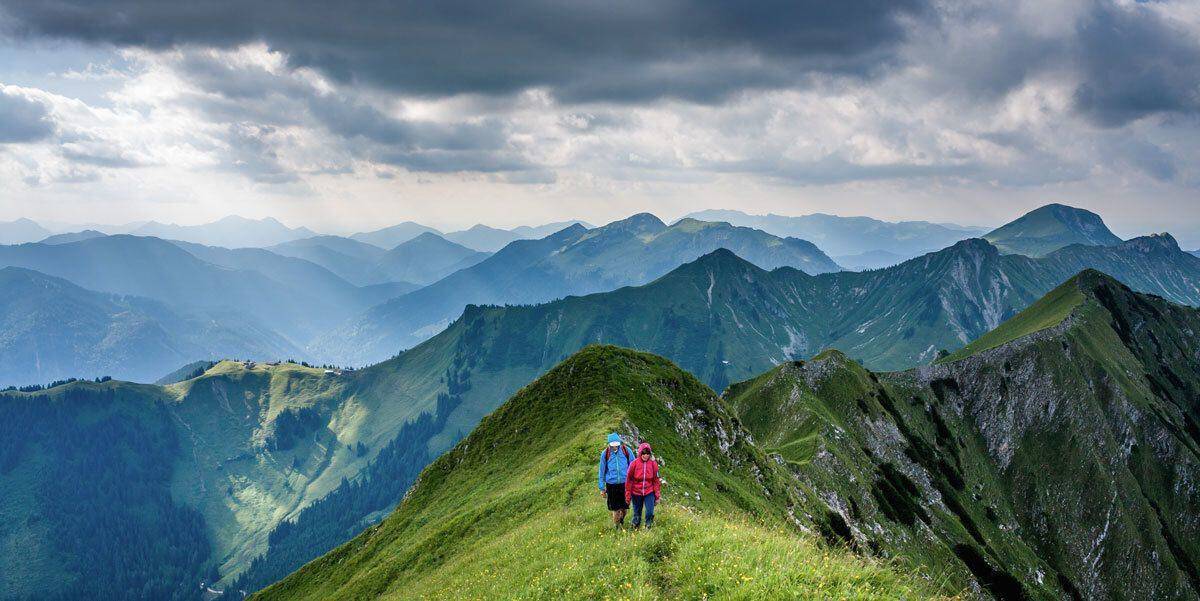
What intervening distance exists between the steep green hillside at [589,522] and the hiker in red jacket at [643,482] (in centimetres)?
116

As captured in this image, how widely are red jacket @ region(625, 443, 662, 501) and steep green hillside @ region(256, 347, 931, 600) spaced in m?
1.48

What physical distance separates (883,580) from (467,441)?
70638 mm

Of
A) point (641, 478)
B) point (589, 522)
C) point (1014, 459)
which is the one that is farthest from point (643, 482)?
point (1014, 459)

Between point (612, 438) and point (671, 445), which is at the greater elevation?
point (612, 438)

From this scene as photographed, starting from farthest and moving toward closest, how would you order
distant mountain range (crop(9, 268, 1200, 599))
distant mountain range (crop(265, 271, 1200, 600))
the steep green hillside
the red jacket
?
1. distant mountain range (crop(9, 268, 1200, 599))
2. distant mountain range (crop(265, 271, 1200, 600))
3. the red jacket
4. the steep green hillside

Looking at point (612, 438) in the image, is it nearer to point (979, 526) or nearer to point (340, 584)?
point (340, 584)

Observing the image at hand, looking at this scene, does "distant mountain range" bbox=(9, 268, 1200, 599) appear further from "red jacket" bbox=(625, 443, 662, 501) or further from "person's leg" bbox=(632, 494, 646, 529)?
"red jacket" bbox=(625, 443, 662, 501)

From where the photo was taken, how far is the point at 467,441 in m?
79.9

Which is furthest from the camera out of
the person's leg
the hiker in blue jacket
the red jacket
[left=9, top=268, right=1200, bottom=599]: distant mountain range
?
[left=9, top=268, right=1200, bottom=599]: distant mountain range

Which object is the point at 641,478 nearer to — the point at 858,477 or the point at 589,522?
the point at 589,522

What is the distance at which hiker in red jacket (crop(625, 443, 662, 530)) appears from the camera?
21688 millimetres

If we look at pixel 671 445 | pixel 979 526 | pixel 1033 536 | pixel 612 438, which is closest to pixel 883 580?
pixel 612 438

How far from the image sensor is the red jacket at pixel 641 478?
21.7 meters

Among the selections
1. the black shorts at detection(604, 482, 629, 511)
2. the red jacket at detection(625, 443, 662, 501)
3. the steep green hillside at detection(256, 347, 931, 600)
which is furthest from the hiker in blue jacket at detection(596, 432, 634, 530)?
the steep green hillside at detection(256, 347, 931, 600)
